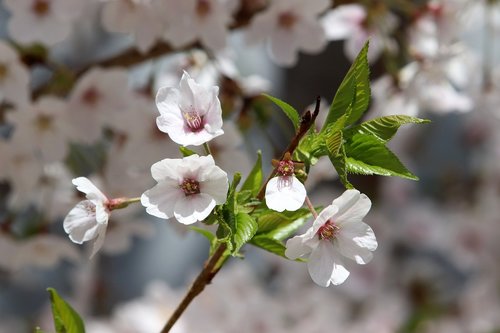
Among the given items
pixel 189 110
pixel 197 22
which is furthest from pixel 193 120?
pixel 197 22

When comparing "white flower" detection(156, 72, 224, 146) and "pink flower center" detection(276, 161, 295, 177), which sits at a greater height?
"white flower" detection(156, 72, 224, 146)

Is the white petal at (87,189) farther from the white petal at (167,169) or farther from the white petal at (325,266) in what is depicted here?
the white petal at (325,266)

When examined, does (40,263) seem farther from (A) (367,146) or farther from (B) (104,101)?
(A) (367,146)

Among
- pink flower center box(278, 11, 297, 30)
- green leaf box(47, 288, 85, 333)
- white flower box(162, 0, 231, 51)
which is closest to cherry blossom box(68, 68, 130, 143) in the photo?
white flower box(162, 0, 231, 51)

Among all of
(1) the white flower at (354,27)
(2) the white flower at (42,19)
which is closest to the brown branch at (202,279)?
(2) the white flower at (42,19)

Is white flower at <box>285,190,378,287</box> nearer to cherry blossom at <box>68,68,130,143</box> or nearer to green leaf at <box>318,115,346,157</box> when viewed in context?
green leaf at <box>318,115,346,157</box>
